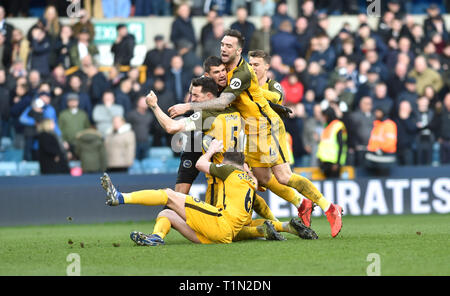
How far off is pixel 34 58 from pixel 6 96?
4.55 feet

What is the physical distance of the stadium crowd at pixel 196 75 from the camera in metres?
16.5

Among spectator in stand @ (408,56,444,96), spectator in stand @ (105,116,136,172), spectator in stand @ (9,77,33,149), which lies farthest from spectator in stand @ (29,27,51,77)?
spectator in stand @ (408,56,444,96)

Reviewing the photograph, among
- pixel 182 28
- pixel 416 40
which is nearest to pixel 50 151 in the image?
pixel 182 28

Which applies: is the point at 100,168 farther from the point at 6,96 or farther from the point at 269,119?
the point at 269,119

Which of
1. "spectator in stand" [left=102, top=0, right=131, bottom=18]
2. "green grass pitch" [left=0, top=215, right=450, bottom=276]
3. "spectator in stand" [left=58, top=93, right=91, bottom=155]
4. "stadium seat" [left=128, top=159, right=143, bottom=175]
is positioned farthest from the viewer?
"spectator in stand" [left=102, top=0, right=131, bottom=18]

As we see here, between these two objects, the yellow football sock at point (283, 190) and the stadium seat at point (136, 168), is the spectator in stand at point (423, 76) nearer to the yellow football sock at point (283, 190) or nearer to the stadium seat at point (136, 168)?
the stadium seat at point (136, 168)

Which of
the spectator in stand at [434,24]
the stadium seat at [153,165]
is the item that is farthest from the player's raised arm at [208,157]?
the spectator in stand at [434,24]

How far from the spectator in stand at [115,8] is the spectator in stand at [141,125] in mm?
2993

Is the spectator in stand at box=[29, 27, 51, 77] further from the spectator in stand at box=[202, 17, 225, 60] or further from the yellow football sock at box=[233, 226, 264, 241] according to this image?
the yellow football sock at box=[233, 226, 264, 241]

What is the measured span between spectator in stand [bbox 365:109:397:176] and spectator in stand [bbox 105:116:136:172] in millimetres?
4433

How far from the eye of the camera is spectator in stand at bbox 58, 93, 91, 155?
16.4 m

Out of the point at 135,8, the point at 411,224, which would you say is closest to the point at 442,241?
the point at 411,224

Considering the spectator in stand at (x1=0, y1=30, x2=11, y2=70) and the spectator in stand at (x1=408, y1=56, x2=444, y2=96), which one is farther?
the spectator in stand at (x1=408, y1=56, x2=444, y2=96)
